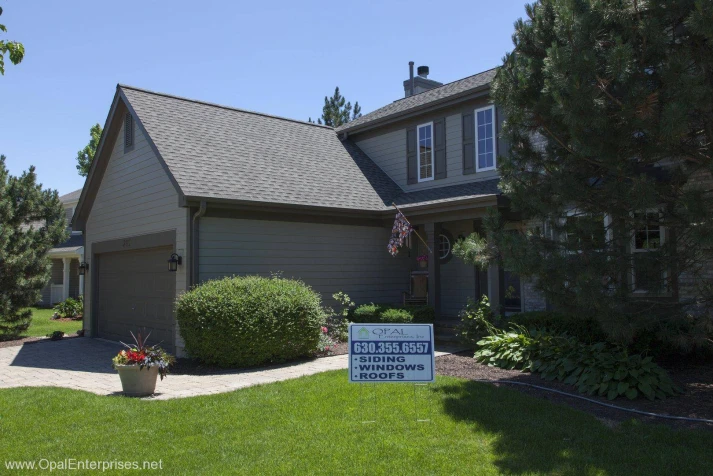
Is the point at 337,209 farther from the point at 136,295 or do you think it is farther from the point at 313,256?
the point at 136,295

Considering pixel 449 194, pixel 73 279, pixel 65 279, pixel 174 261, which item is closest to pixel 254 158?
pixel 174 261

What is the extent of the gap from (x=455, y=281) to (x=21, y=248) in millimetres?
11584

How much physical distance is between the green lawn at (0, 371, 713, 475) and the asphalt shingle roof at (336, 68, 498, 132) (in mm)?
8786

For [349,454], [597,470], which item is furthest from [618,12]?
[349,454]

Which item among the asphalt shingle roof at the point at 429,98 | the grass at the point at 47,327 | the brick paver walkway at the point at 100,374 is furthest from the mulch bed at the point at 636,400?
the grass at the point at 47,327

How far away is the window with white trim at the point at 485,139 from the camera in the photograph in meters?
13.6

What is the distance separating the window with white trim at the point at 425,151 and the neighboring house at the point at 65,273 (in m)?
18.0

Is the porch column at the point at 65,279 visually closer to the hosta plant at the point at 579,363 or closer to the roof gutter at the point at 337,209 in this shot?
the roof gutter at the point at 337,209

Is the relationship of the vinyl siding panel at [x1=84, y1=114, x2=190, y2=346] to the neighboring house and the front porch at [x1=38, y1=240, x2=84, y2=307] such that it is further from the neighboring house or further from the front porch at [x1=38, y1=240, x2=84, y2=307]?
the front porch at [x1=38, y1=240, x2=84, y2=307]

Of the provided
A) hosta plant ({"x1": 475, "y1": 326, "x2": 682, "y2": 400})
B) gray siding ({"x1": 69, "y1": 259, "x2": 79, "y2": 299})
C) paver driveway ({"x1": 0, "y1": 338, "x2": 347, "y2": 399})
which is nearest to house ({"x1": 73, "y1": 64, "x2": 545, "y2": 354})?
paver driveway ({"x1": 0, "y1": 338, "x2": 347, "y2": 399})

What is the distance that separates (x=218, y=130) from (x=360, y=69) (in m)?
6.32

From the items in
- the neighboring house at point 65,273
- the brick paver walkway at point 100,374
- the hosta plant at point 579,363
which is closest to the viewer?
the hosta plant at point 579,363

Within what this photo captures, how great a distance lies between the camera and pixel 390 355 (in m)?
6.37

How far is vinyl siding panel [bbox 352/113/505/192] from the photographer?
14211 millimetres
